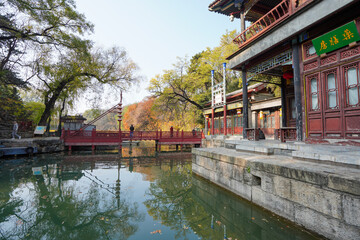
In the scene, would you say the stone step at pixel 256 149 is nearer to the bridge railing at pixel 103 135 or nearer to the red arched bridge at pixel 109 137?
the red arched bridge at pixel 109 137

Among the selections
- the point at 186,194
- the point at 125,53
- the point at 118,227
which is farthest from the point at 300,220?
the point at 125,53

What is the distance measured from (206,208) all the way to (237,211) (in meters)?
0.75

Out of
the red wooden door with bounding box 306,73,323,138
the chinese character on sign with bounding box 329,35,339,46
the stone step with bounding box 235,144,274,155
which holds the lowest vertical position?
the stone step with bounding box 235,144,274,155

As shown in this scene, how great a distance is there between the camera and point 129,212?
445 cm

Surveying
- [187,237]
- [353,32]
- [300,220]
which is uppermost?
[353,32]

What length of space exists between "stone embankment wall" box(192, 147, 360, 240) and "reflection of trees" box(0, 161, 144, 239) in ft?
9.31

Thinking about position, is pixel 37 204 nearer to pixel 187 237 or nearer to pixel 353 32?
pixel 187 237

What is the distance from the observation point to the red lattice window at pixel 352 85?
474cm

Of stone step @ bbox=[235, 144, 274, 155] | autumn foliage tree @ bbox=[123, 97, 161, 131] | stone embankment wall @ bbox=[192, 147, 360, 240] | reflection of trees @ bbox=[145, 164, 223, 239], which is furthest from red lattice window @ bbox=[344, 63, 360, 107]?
autumn foliage tree @ bbox=[123, 97, 161, 131]

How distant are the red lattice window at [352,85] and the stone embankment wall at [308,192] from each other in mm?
2089

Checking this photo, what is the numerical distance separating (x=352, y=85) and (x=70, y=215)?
24.6 feet

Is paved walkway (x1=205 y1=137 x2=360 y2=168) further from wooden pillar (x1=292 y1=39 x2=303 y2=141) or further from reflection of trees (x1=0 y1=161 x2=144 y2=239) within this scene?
→ reflection of trees (x1=0 y1=161 x2=144 y2=239)

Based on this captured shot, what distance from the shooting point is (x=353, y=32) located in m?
4.68

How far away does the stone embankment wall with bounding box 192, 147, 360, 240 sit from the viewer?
9.35 ft
